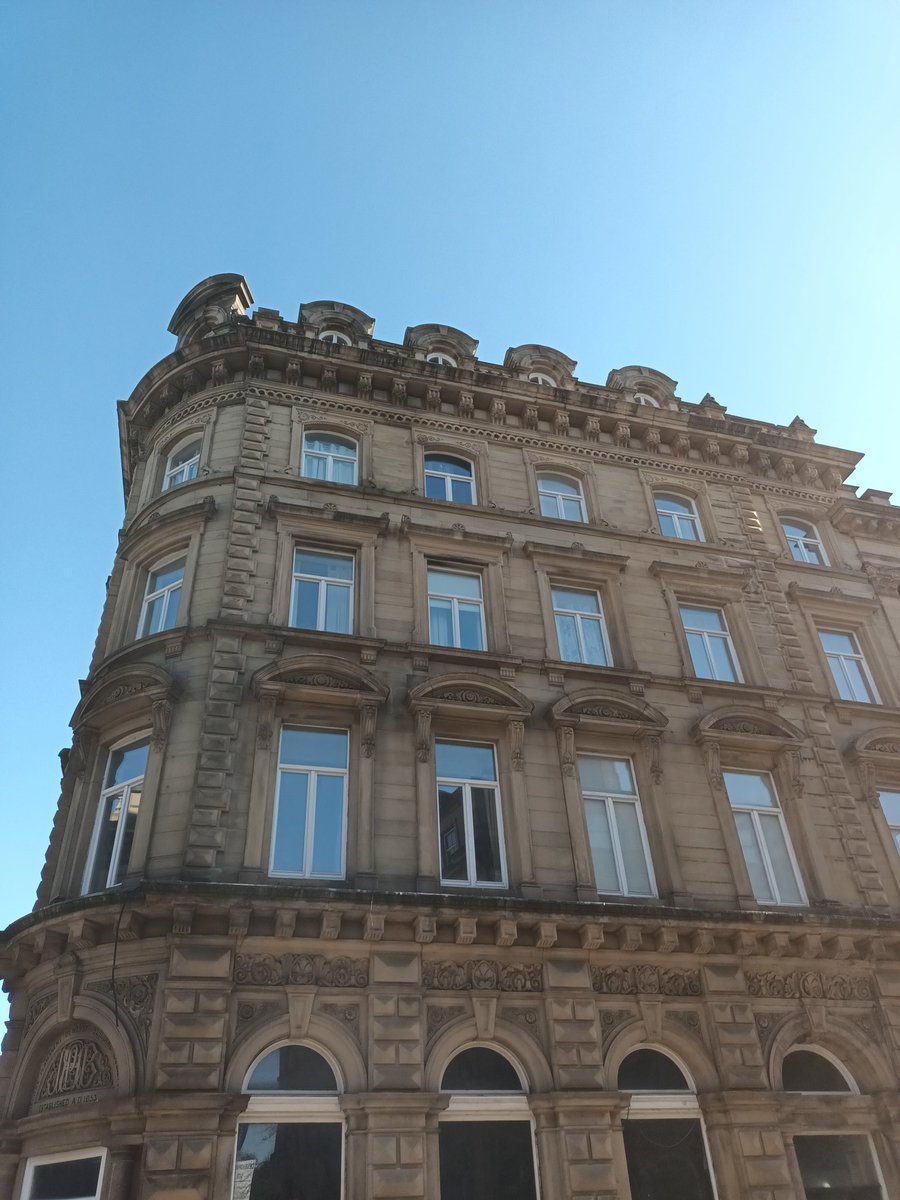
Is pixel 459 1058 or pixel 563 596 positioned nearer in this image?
pixel 459 1058

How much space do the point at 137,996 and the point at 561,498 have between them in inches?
585

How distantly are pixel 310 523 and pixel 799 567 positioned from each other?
513 inches

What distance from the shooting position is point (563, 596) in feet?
66.5

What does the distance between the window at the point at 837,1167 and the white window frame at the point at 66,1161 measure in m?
10.4

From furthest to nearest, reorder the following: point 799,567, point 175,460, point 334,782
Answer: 1. point 799,567
2. point 175,460
3. point 334,782

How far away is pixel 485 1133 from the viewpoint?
12.9 m

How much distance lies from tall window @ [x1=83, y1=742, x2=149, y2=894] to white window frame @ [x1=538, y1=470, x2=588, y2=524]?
1104 cm

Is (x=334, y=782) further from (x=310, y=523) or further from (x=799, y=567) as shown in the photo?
(x=799, y=567)

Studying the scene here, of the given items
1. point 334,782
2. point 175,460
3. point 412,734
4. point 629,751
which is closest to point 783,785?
point 629,751

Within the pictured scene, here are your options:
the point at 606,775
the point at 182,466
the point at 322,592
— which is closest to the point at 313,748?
the point at 322,592

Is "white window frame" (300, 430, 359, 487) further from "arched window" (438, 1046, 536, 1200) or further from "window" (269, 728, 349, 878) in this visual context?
"arched window" (438, 1046, 536, 1200)

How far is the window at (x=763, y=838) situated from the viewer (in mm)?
16953

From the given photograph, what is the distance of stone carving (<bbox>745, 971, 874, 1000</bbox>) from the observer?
15211mm

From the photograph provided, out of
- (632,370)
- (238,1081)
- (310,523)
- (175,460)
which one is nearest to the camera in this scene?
(238,1081)
